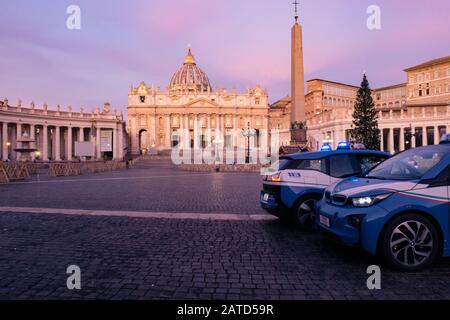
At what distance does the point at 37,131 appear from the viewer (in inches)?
2869

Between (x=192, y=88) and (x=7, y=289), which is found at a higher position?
(x=192, y=88)

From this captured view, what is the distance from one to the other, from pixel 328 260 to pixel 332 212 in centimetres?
78

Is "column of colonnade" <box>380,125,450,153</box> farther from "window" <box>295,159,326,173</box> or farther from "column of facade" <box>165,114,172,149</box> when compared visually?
"window" <box>295,159,326,173</box>

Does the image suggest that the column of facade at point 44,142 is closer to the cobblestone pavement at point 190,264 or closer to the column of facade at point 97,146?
the column of facade at point 97,146

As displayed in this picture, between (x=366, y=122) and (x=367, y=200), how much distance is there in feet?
193

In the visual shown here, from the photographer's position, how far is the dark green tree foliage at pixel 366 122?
58.3m

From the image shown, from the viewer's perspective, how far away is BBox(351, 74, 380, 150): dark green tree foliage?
191 feet

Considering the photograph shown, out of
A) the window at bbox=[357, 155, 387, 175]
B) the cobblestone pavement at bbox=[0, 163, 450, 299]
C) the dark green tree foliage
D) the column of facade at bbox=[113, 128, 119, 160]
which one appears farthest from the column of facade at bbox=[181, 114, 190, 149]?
the window at bbox=[357, 155, 387, 175]

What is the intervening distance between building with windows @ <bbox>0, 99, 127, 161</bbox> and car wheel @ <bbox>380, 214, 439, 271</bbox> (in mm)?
46440

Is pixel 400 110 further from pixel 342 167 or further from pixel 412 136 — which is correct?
pixel 342 167

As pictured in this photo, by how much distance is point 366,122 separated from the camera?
5909 cm

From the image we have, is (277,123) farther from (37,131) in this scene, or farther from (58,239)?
(58,239)

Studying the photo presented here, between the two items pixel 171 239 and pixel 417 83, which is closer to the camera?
pixel 171 239
